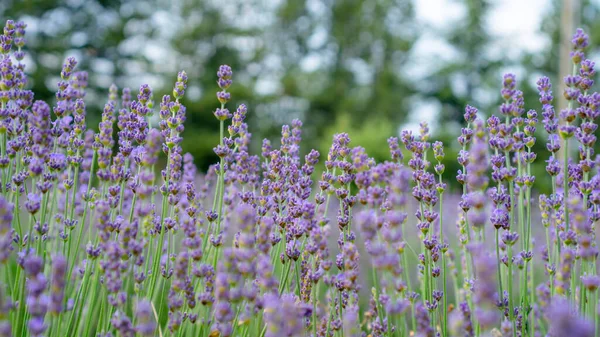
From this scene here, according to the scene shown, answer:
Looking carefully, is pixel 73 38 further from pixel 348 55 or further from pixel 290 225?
pixel 290 225

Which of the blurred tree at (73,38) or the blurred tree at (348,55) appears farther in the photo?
the blurred tree at (348,55)

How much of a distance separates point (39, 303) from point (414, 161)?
54.0 inches

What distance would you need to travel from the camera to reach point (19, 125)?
2.24 meters

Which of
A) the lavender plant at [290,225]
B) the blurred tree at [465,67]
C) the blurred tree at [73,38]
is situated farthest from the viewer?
the blurred tree at [465,67]

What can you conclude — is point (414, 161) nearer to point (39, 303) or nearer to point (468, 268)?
point (468, 268)

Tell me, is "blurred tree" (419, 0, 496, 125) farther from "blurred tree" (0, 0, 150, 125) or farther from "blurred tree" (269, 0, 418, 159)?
"blurred tree" (0, 0, 150, 125)

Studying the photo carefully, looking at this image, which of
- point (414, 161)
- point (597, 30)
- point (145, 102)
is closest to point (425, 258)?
point (414, 161)

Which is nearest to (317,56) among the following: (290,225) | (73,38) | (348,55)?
(348,55)

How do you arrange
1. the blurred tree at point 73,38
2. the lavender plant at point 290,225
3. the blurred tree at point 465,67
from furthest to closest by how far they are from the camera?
the blurred tree at point 465,67 → the blurred tree at point 73,38 → the lavender plant at point 290,225

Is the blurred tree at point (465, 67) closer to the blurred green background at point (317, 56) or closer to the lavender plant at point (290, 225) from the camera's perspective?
the blurred green background at point (317, 56)

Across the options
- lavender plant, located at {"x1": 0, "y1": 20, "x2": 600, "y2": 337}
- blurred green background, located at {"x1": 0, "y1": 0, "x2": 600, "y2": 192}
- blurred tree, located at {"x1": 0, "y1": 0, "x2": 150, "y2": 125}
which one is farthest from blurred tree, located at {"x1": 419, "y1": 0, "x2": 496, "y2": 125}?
lavender plant, located at {"x1": 0, "y1": 20, "x2": 600, "y2": 337}

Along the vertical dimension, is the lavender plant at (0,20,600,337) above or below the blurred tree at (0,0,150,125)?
below

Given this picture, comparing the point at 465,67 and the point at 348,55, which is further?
the point at 348,55

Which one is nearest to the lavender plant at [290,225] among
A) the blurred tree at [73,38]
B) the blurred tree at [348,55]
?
the blurred tree at [73,38]
